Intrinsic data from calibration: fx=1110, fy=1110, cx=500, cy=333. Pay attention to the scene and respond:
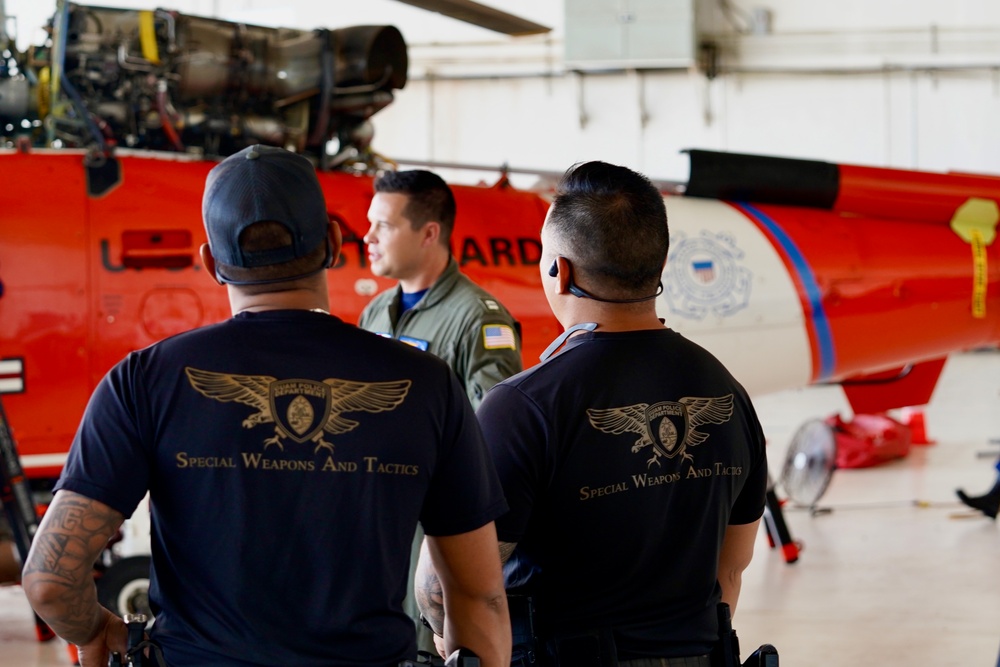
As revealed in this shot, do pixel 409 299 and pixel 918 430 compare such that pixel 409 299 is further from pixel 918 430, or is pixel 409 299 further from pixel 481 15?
pixel 918 430

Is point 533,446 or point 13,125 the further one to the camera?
point 13,125

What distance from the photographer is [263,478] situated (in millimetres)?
1694

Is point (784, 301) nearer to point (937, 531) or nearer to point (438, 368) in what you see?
point (937, 531)

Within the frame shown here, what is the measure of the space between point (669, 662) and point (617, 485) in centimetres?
33

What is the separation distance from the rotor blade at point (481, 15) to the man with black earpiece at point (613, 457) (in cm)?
200

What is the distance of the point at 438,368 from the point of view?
1833 millimetres

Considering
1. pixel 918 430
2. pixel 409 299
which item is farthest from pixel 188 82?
pixel 918 430

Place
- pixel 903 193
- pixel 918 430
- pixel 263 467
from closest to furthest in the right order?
pixel 263 467
pixel 903 193
pixel 918 430

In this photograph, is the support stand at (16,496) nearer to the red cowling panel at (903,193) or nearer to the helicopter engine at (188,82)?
the helicopter engine at (188,82)

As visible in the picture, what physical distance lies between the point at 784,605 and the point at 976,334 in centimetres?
227

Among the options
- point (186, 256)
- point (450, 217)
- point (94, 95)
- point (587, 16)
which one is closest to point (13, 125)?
point (94, 95)

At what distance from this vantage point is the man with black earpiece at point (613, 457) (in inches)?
76.0

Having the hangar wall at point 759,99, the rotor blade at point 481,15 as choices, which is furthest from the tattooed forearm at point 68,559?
the hangar wall at point 759,99

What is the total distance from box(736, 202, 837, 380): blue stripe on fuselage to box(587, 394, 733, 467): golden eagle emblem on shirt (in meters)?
4.38
